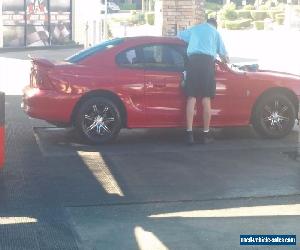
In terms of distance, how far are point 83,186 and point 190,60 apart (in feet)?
9.49

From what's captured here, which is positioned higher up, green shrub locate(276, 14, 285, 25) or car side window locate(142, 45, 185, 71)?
green shrub locate(276, 14, 285, 25)

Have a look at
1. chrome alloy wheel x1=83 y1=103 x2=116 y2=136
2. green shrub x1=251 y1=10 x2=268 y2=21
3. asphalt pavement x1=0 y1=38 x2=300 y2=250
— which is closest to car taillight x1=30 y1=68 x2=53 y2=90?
chrome alloy wheel x1=83 y1=103 x2=116 y2=136

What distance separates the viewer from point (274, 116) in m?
10.4

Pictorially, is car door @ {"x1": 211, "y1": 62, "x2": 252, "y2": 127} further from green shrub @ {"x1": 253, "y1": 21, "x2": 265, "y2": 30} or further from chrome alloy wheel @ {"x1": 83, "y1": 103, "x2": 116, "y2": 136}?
green shrub @ {"x1": 253, "y1": 21, "x2": 265, "y2": 30}

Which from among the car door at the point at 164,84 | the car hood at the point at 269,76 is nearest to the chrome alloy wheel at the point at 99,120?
the car door at the point at 164,84

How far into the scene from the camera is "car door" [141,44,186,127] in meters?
9.84

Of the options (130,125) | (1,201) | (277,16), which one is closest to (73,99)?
(130,125)

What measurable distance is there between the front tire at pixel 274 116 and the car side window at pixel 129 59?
1911mm

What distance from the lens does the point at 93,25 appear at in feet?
79.9

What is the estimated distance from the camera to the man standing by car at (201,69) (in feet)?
31.6

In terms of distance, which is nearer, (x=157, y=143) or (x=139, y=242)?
(x=139, y=242)

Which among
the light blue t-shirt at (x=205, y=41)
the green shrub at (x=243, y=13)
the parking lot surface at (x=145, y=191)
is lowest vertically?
the parking lot surface at (x=145, y=191)

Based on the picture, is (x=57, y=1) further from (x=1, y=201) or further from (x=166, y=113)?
(x=1, y=201)

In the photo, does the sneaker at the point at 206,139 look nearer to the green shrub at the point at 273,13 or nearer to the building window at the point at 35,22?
the building window at the point at 35,22
